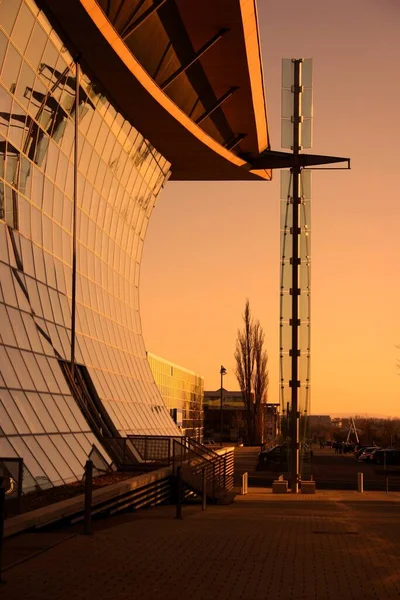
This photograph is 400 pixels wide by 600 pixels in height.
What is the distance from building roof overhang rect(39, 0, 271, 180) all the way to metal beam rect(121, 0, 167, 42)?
2.82 ft

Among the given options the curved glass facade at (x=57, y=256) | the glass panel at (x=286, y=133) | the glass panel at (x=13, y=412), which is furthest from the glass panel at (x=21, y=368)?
the glass panel at (x=286, y=133)

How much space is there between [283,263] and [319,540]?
24681 millimetres

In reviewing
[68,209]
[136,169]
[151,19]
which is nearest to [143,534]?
[68,209]

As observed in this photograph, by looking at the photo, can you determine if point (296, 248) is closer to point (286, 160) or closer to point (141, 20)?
point (286, 160)

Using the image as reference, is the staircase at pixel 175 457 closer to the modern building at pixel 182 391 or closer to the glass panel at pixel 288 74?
the glass panel at pixel 288 74

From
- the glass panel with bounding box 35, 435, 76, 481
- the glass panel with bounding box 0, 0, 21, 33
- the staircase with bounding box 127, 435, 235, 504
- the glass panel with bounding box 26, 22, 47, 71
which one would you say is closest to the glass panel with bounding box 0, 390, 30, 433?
the glass panel with bounding box 35, 435, 76, 481

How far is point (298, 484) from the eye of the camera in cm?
3916

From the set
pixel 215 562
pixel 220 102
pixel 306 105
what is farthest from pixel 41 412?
pixel 306 105

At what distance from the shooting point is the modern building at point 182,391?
314 ft

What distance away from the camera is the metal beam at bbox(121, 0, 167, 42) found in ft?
104

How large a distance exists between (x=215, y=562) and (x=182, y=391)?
10238cm

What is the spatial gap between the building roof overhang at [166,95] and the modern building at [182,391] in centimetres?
4447

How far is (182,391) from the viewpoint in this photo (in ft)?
380

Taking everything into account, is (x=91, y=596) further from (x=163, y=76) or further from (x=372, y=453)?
(x=372, y=453)
